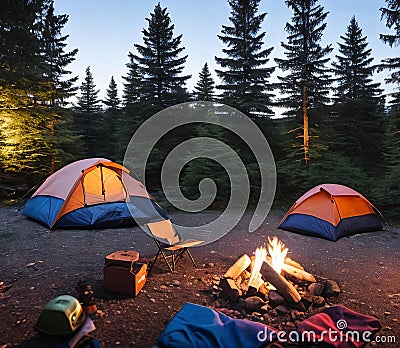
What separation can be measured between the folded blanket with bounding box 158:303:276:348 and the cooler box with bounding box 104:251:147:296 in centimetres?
92

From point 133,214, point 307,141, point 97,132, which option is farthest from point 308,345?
point 97,132

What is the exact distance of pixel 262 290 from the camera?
3232 mm

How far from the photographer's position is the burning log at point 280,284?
121 inches

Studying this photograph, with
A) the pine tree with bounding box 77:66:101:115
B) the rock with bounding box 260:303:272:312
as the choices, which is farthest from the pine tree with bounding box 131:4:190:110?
the rock with bounding box 260:303:272:312

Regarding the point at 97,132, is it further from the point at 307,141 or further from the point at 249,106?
the point at 307,141

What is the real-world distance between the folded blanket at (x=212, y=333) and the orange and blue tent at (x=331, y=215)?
158 inches

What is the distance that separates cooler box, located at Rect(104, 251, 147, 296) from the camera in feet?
10.7

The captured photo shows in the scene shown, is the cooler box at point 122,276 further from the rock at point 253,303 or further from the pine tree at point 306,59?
the pine tree at point 306,59

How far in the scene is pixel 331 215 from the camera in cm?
584

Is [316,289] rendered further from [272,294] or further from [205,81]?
[205,81]

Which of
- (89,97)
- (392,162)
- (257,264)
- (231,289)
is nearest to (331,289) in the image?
(257,264)

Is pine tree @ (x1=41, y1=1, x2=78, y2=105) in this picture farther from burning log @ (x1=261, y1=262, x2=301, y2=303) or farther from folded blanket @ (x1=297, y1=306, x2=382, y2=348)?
folded blanket @ (x1=297, y1=306, x2=382, y2=348)

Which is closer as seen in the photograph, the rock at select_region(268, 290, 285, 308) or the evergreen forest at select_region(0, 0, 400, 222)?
the rock at select_region(268, 290, 285, 308)

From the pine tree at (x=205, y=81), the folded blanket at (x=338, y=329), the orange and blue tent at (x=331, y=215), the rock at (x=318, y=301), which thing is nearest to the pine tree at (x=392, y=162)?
the orange and blue tent at (x=331, y=215)
